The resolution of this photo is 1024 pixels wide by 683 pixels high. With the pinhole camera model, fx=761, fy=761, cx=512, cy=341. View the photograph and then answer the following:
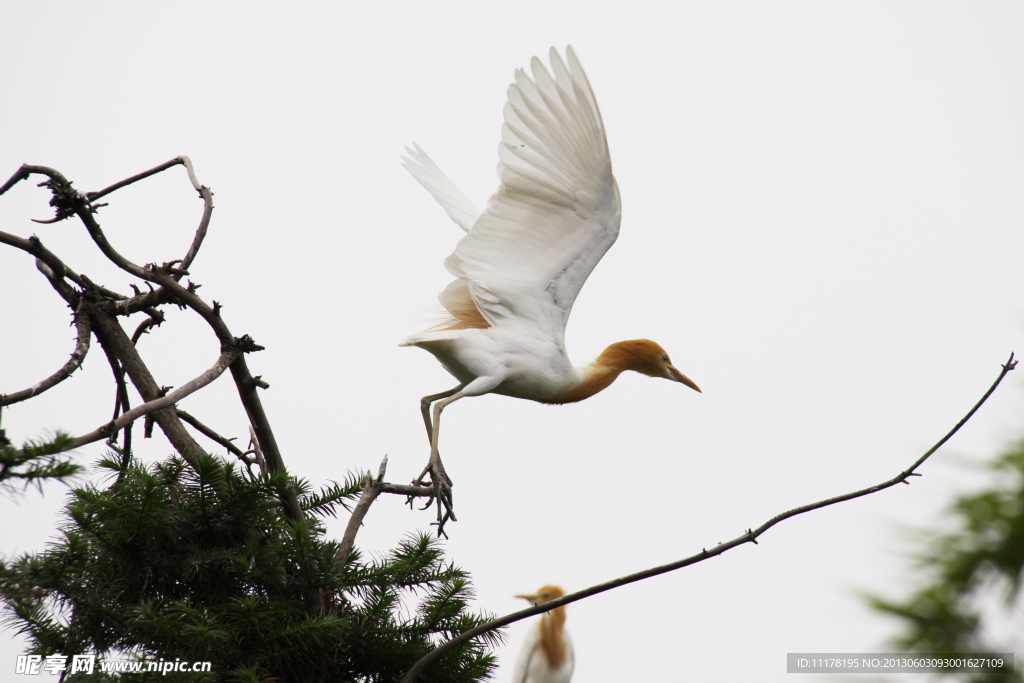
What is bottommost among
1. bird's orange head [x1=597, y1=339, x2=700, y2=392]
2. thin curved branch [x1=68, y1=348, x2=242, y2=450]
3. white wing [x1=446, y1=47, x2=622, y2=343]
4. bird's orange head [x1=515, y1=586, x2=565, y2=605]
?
bird's orange head [x1=515, y1=586, x2=565, y2=605]

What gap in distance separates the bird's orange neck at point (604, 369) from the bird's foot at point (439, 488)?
694 mm

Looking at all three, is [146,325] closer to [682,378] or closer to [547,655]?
[682,378]

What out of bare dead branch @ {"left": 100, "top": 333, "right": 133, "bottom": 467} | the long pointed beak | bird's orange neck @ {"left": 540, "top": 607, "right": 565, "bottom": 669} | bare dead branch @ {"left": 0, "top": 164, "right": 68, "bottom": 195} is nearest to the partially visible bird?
bird's orange neck @ {"left": 540, "top": 607, "right": 565, "bottom": 669}

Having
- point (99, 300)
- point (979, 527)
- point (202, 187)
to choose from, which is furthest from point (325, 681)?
point (979, 527)

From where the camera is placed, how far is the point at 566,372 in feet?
9.34

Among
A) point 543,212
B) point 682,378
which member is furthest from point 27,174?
point 682,378

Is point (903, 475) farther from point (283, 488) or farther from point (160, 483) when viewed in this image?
point (160, 483)

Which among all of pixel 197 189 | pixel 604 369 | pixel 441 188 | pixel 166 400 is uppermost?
pixel 441 188

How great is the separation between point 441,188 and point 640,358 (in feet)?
4.03

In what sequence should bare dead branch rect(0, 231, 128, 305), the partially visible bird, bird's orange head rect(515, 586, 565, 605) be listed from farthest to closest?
1. the partially visible bird
2. bird's orange head rect(515, 586, 565, 605)
3. bare dead branch rect(0, 231, 128, 305)

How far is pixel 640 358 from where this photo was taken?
3273mm

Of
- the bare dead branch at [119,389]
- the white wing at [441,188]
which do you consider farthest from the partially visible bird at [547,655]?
the bare dead branch at [119,389]

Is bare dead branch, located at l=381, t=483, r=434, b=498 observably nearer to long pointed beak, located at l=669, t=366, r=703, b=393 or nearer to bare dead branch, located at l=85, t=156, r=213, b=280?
bare dead branch, located at l=85, t=156, r=213, b=280

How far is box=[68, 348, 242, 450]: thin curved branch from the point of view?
1.39 metres
